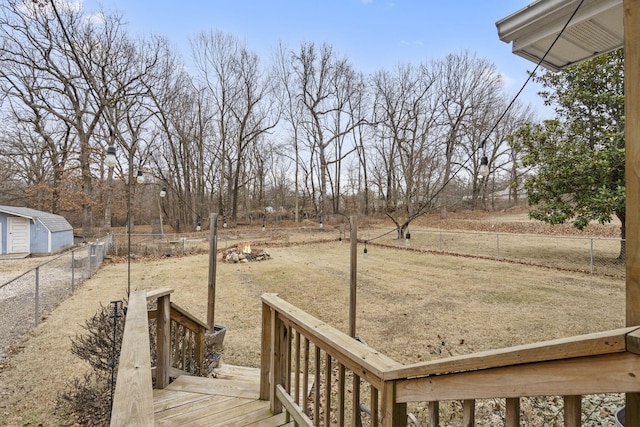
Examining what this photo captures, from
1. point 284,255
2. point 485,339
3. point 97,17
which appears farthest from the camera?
point 97,17

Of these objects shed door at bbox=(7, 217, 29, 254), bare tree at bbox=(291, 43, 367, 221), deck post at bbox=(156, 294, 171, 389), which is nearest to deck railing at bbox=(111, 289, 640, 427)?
deck post at bbox=(156, 294, 171, 389)

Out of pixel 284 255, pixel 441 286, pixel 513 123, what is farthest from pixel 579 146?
pixel 513 123

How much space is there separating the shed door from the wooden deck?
46.7 feet

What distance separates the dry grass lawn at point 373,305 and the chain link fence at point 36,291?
9.4 inches

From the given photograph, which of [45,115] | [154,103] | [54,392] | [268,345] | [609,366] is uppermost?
[154,103]

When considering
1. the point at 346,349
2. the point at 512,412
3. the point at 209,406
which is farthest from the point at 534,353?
the point at 209,406

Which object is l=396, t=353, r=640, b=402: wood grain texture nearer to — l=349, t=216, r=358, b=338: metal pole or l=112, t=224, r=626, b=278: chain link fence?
l=349, t=216, r=358, b=338: metal pole

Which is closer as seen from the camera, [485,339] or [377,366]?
[377,366]

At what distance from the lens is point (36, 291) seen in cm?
519

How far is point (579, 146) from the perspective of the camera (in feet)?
28.9

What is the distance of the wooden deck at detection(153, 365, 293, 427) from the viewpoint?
2.01 metres

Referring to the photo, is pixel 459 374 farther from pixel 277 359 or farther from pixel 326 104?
pixel 326 104

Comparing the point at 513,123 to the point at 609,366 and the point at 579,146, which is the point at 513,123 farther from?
the point at 609,366

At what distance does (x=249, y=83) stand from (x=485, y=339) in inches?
847
